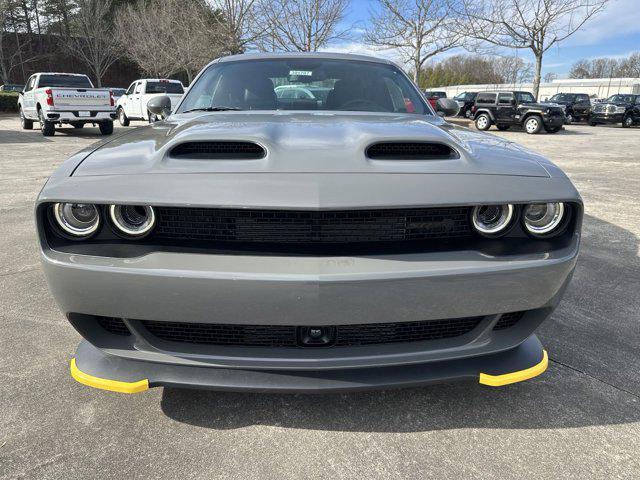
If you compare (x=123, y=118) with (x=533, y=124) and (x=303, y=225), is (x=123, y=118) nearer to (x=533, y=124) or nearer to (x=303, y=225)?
(x=533, y=124)

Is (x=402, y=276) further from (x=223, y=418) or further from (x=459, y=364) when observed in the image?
(x=223, y=418)

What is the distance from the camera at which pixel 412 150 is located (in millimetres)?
1803

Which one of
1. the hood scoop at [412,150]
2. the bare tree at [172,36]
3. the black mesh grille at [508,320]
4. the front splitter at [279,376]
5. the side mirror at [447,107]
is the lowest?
the front splitter at [279,376]

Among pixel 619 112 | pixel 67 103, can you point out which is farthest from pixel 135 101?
pixel 619 112

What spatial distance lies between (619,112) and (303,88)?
82.6 feet

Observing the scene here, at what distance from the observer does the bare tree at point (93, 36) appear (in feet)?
120

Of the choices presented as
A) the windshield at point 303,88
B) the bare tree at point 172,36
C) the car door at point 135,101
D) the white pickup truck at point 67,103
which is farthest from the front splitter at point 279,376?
the bare tree at point 172,36

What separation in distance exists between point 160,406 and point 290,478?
2.31ft

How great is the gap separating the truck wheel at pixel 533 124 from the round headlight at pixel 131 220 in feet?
63.9

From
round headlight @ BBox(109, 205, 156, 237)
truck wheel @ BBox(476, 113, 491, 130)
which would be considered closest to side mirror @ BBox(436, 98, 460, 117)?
round headlight @ BBox(109, 205, 156, 237)

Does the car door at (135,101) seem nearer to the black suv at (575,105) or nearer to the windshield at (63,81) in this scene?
the windshield at (63,81)

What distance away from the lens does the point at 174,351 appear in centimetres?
169

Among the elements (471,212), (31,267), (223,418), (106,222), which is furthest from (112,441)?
(31,267)

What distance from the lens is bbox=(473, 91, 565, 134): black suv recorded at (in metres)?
18.2
